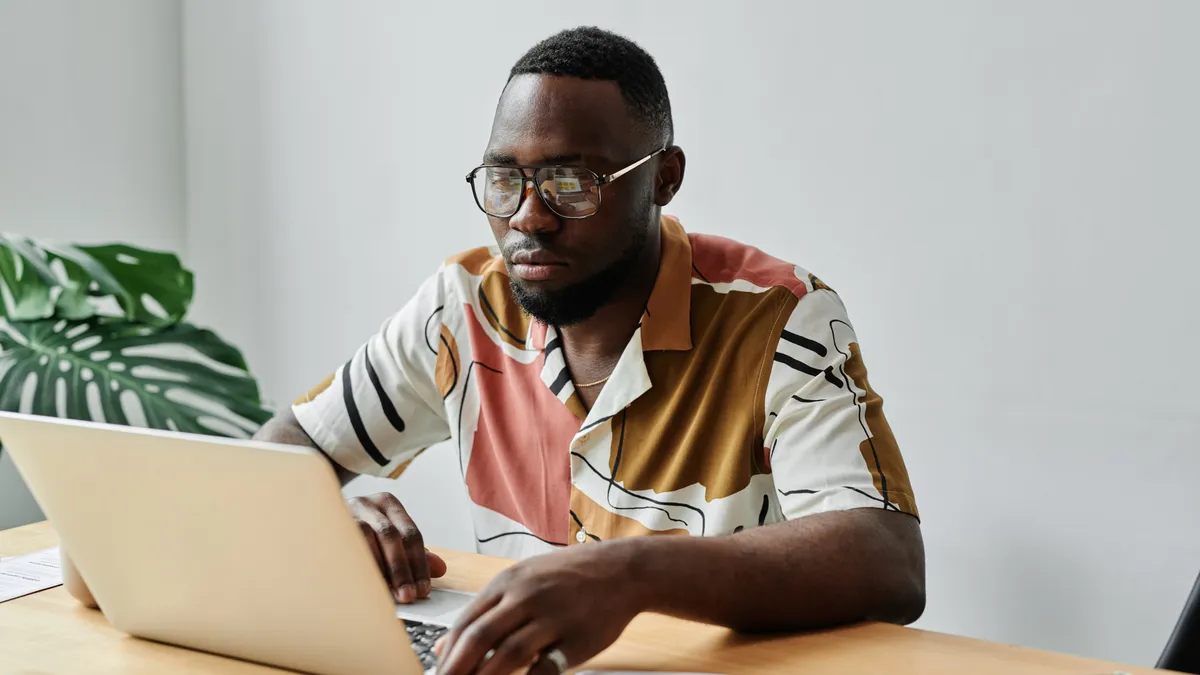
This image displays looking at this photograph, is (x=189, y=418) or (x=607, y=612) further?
(x=189, y=418)

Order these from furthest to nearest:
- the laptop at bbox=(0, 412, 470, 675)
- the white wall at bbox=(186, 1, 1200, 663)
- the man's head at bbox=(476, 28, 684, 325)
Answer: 1. the white wall at bbox=(186, 1, 1200, 663)
2. the man's head at bbox=(476, 28, 684, 325)
3. the laptop at bbox=(0, 412, 470, 675)

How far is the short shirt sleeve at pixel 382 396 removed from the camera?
1.59m

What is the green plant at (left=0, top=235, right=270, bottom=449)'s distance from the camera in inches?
78.1

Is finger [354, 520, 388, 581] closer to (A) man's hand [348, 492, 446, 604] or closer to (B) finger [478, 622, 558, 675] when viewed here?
(A) man's hand [348, 492, 446, 604]

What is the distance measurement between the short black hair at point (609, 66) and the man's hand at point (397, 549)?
1.98 feet

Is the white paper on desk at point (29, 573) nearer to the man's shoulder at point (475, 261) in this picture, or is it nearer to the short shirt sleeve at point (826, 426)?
the man's shoulder at point (475, 261)

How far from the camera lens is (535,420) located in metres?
1.47

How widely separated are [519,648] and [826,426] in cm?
56

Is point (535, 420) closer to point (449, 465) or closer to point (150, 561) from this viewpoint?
point (150, 561)

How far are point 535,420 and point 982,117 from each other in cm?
99

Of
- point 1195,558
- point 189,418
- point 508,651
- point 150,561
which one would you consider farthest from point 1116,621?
point 189,418

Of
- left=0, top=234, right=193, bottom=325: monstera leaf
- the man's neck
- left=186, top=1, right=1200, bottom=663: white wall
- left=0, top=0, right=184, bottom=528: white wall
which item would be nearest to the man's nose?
the man's neck

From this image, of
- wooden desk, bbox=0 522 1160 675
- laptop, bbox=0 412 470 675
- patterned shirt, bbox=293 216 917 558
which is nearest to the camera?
laptop, bbox=0 412 470 675

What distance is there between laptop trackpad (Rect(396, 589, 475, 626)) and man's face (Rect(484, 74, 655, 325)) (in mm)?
449
